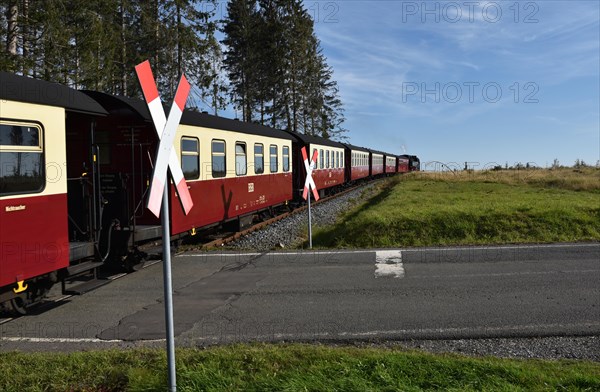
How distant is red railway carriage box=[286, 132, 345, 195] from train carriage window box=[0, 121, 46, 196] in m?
13.9

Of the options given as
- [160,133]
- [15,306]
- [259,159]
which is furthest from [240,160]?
[160,133]

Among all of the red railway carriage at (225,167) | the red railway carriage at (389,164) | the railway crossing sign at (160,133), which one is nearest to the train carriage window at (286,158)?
the red railway carriage at (225,167)

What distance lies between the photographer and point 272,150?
1596cm

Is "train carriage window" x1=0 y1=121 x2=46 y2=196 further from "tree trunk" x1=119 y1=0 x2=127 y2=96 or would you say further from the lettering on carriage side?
"tree trunk" x1=119 y1=0 x2=127 y2=96

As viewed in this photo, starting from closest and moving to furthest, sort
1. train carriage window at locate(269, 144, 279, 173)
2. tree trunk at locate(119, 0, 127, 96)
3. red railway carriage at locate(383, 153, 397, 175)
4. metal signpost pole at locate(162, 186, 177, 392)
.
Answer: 1. metal signpost pole at locate(162, 186, 177, 392)
2. train carriage window at locate(269, 144, 279, 173)
3. tree trunk at locate(119, 0, 127, 96)
4. red railway carriage at locate(383, 153, 397, 175)

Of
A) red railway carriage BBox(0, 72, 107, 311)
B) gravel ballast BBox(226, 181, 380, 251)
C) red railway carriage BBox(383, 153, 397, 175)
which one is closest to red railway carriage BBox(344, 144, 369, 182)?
gravel ballast BBox(226, 181, 380, 251)

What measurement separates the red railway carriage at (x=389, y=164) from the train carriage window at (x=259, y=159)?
40515 millimetres

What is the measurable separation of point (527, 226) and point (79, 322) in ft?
37.7

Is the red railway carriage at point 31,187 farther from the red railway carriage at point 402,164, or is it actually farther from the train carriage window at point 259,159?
the red railway carriage at point 402,164

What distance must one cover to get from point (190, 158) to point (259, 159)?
16.0 feet

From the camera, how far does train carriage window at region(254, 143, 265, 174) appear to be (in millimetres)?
14273

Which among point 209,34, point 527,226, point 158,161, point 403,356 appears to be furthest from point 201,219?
point 209,34

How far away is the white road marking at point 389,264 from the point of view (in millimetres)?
8688

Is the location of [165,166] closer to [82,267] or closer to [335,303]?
[335,303]
